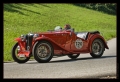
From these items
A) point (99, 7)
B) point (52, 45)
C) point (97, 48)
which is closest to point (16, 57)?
point (52, 45)

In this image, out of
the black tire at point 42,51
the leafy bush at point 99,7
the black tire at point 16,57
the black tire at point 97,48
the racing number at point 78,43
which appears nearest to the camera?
the black tire at point 42,51

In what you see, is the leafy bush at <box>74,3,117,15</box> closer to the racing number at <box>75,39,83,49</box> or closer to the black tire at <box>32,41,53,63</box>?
the racing number at <box>75,39,83,49</box>

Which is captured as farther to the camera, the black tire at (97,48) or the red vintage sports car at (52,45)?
the black tire at (97,48)

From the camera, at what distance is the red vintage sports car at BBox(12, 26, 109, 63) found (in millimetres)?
11000

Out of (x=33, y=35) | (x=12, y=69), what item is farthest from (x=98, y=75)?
(x=33, y=35)

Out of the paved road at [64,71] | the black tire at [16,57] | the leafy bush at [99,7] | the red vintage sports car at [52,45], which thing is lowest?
the paved road at [64,71]

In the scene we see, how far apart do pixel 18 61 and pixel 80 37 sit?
8.42 feet

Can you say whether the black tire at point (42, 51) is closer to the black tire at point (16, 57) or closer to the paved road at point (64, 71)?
the paved road at point (64, 71)

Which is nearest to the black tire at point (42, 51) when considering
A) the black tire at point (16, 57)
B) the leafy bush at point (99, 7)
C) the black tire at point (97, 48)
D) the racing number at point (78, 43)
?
the black tire at point (16, 57)

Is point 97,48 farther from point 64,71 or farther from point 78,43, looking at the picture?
point 64,71

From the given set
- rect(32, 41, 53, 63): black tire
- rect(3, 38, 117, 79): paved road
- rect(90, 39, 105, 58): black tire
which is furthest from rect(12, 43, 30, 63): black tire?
rect(90, 39, 105, 58): black tire

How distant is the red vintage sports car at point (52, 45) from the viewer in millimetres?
11000

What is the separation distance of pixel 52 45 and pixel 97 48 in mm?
2244

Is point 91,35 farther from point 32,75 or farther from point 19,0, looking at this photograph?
point 19,0
